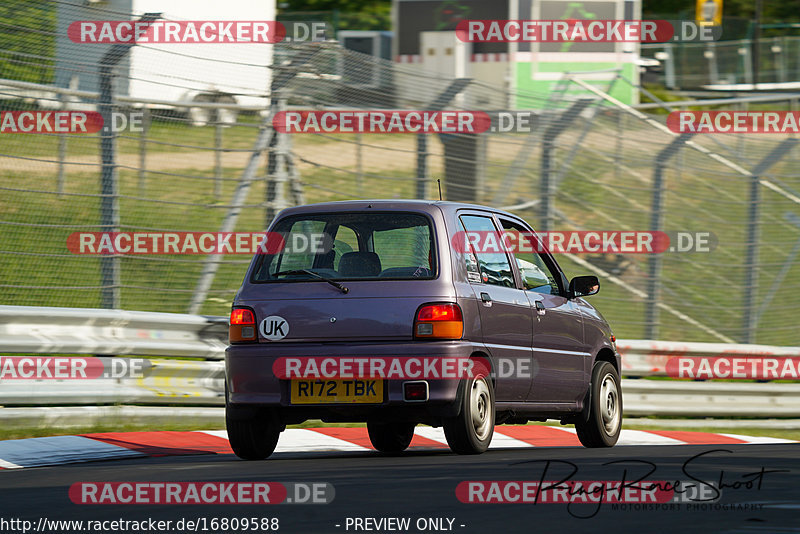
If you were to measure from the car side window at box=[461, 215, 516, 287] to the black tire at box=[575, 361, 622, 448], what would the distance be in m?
1.36

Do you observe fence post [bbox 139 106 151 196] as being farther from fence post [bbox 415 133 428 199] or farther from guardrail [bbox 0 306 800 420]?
fence post [bbox 415 133 428 199]

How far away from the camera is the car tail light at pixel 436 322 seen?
8.32 m

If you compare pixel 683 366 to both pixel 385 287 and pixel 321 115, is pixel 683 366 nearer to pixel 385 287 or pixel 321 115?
pixel 321 115

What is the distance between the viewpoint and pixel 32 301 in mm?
10750

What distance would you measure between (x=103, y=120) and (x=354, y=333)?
3721 millimetres

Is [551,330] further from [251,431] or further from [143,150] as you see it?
[143,150]

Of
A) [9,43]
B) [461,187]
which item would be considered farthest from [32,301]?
[461,187]

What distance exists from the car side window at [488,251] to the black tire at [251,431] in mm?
1572

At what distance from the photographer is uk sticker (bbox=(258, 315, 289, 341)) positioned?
8523mm

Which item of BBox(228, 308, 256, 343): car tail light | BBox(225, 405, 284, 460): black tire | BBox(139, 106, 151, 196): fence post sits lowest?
BBox(225, 405, 284, 460): black tire

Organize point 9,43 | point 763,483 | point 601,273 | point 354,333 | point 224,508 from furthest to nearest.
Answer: point 601,273 < point 9,43 < point 354,333 < point 763,483 < point 224,508

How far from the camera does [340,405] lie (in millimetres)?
8359

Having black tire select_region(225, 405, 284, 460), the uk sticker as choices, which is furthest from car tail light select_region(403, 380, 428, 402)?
black tire select_region(225, 405, 284, 460)

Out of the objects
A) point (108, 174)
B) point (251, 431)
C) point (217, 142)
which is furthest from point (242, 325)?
point (217, 142)
